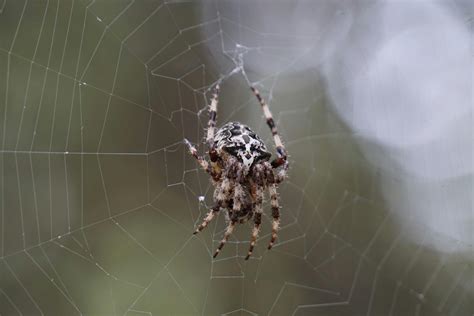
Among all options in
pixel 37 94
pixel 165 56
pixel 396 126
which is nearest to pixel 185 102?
pixel 165 56

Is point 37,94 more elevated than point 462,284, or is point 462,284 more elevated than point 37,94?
point 37,94

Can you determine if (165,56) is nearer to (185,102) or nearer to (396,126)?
(185,102)

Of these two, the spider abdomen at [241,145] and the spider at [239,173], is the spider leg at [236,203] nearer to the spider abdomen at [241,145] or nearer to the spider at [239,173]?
the spider at [239,173]

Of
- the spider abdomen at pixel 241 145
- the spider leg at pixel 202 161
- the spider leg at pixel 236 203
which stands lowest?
the spider leg at pixel 236 203

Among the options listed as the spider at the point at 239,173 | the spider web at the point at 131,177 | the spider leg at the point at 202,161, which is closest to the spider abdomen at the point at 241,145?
the spider at the point at 239,173

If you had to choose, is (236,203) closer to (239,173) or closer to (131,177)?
(239,173)

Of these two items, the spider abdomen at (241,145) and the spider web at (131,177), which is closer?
the spider abdomen at (241,145)

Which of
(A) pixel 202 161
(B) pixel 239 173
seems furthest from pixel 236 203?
(A) pixel 202 161
